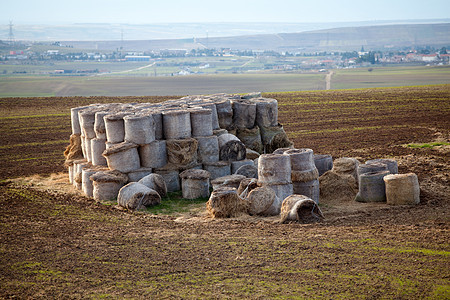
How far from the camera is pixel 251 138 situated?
886 inches

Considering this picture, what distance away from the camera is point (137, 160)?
64.0ft

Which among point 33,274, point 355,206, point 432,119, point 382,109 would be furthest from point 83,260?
point 382,109

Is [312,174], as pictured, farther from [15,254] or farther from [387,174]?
[15,254]

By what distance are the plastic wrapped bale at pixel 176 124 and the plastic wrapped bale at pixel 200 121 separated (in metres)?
0.29

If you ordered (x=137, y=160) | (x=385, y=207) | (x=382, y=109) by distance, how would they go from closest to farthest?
1. (x=385, y=207)
2. (x=137, y=160)
3. (x=382, y=109)

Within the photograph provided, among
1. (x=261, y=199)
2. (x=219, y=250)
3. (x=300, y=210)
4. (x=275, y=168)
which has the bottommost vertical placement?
(x=219, y=250)

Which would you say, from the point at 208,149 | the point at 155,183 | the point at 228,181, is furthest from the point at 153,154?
the point at 228,181

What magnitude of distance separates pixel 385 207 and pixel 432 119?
19695 millimetres

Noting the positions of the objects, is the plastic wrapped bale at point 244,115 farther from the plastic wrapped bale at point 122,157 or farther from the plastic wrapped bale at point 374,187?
the plastic wrapped bale at point 374,187

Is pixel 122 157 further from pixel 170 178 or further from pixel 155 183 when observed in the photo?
pixel 170 178

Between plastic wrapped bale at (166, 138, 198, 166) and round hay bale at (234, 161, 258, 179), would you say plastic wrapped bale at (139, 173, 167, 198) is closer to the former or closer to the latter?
plastic wrapped bale at (166, 138, 198, 166)

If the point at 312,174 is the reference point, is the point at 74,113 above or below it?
above

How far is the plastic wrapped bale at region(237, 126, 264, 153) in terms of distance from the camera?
22469mm

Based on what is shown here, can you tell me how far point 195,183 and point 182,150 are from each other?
1.32m
